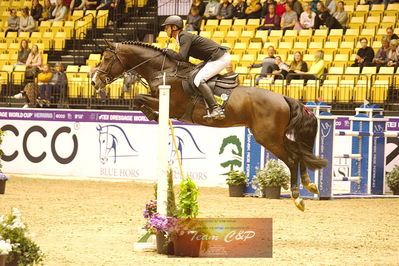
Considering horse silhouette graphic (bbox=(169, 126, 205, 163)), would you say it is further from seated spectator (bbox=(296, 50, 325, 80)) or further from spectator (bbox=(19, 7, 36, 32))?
spectator (bbox=(19, 7, 36, 32))

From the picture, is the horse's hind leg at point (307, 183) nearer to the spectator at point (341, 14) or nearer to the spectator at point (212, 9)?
the spectator at point (341, 14)

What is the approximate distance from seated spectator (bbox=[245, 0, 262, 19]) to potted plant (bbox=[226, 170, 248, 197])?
729 centimetres

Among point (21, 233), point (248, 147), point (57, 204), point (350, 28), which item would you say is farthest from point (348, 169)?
point (21, 233)

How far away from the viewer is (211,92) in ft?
34.6

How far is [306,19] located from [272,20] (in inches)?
36.7

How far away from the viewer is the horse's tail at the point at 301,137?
1116cm

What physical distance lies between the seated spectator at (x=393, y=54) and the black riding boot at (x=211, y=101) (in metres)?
8.02

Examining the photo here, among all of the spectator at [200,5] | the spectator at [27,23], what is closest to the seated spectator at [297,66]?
the spectator at [200,5]

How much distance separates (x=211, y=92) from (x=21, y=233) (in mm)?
4789

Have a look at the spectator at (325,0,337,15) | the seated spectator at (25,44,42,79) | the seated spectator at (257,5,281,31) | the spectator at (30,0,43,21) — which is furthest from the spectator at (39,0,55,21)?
the spectator at (325,0,337,15)

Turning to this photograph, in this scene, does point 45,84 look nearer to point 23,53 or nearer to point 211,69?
point 23,53

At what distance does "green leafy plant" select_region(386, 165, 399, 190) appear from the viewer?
15.5 metres

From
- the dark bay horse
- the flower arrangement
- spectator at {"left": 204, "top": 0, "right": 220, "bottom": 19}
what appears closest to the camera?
the flower arrangement

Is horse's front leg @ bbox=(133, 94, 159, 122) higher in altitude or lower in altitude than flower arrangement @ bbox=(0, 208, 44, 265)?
higher
